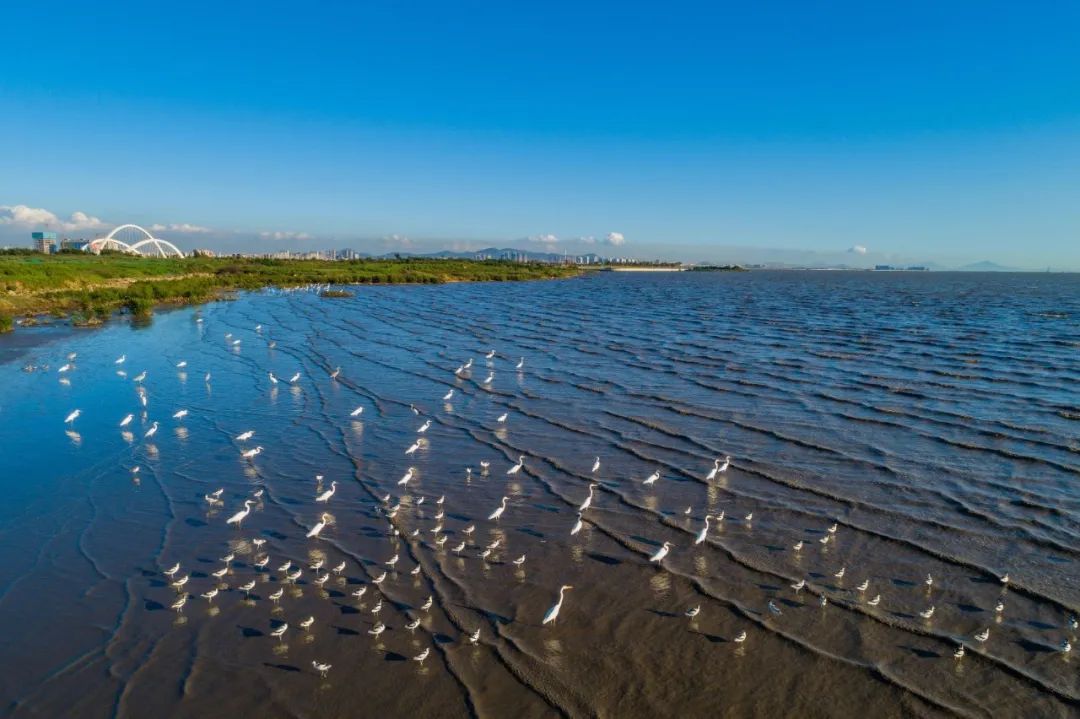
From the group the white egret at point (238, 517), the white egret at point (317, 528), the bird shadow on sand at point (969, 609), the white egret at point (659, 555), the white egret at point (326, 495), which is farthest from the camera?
the white egret at point (326, 495)

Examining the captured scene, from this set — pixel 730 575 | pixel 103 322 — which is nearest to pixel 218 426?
pixel 730 575

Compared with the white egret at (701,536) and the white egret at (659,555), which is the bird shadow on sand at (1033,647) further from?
the white egret at (659,555)

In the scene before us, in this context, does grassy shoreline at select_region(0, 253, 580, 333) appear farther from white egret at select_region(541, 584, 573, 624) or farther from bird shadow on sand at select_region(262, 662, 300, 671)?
white egret at select_region(541, 584, 573, 624)

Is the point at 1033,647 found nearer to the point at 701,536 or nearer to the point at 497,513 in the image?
the point at 701,536

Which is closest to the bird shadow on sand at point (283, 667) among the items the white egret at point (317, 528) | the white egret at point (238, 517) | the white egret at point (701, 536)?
the white egret at point (317, 528)

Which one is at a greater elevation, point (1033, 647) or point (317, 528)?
point (317, 528)

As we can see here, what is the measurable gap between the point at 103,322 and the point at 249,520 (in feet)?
133

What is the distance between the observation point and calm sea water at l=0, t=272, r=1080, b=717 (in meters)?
9.26

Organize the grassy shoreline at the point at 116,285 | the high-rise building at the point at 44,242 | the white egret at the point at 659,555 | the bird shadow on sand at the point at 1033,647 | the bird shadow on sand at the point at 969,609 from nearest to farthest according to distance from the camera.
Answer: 1. the bird shadow on sand at the point at 1033,647
2. the bird shadow on sand at the point at 969,609
3. the white egret at the point at 659,555
4. the grassy shoreline at the point at 116,285
5. the high-rise building at the point at 44,242

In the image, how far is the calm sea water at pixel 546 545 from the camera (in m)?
9.26

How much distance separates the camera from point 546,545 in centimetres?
1325

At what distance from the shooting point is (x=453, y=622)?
10523mm

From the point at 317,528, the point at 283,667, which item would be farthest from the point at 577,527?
the point at 283,667

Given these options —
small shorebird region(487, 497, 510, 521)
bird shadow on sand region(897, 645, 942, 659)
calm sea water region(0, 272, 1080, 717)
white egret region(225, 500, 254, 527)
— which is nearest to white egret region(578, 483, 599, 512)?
calm sea water region(0, 272, 1080, 717)
